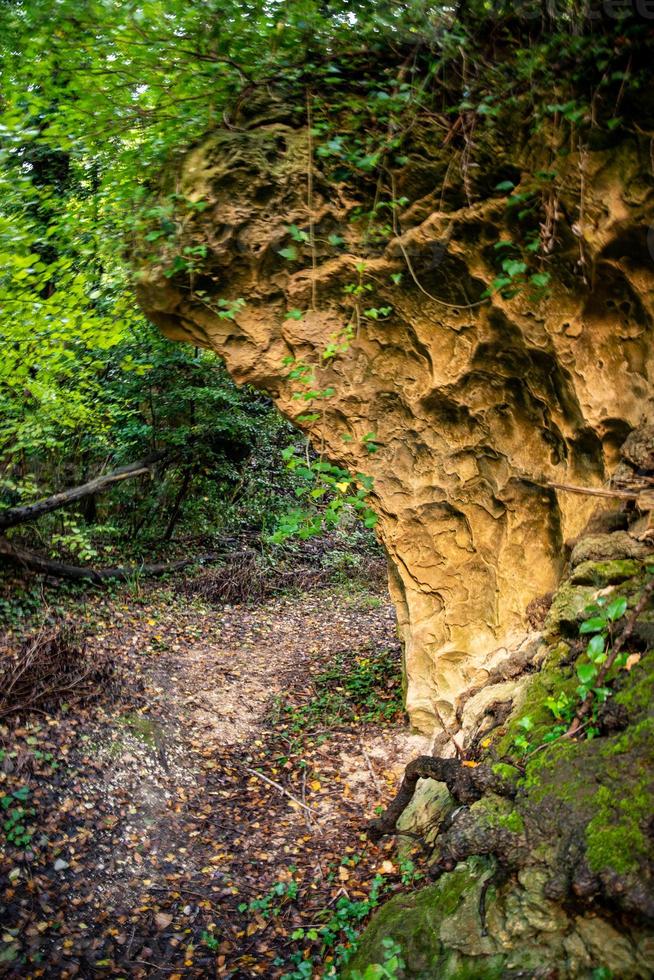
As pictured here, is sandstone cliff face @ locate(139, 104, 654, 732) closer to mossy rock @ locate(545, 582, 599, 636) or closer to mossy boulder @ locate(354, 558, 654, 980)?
mossy rock @ locate(545, 582, 599, 636)

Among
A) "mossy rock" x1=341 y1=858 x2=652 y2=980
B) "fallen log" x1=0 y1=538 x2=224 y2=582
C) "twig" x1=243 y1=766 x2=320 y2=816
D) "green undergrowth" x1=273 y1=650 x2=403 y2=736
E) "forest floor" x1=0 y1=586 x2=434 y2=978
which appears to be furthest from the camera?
"fallen log" x1=0 y1=538 x2=224 y2=582

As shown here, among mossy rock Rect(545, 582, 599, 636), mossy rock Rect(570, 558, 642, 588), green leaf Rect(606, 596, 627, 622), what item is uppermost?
green leaf Rect(606, 596, 627, 622)

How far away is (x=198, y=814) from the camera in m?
4.86

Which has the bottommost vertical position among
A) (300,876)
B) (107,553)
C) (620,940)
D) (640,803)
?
(107,553)

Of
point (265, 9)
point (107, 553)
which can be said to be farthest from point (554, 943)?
point (107, 553)

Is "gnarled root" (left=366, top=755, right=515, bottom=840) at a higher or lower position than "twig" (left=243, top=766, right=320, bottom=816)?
higher

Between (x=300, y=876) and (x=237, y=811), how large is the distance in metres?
0.98

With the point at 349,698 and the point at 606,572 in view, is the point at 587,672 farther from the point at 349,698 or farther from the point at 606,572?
the point at 349,698

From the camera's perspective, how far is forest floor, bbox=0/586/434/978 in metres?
3.54

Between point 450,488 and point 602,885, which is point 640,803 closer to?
point 602,885

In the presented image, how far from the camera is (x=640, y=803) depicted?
2484 mm

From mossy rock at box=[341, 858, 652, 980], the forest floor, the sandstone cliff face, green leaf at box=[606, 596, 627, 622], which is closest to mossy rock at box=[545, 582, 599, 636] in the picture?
green leaf at box=[606, 596, 627, 622]

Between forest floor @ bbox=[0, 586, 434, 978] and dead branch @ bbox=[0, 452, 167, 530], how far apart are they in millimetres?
1568

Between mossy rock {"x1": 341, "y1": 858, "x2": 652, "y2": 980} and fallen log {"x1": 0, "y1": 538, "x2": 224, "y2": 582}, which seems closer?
mossy rock {"x1": 341, "y1": 858, "x2": 652, "y2": 980}
